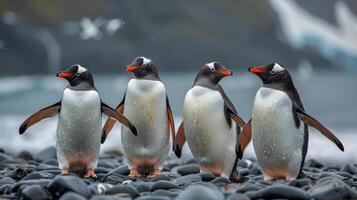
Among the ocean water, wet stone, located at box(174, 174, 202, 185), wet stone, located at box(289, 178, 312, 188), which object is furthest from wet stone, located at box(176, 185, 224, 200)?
the ocean water

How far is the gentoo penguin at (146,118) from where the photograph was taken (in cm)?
339

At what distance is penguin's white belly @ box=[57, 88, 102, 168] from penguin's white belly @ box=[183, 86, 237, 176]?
0.51m

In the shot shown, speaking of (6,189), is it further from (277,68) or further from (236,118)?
(277,68)

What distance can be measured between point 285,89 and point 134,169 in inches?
40.4

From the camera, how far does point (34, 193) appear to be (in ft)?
8.30

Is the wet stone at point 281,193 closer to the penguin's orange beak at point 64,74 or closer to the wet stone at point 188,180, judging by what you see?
the wet stone at point 188,180

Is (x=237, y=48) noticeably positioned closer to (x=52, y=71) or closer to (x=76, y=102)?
(x=52, y=71)

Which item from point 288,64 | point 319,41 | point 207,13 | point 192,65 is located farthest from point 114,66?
point 319,41

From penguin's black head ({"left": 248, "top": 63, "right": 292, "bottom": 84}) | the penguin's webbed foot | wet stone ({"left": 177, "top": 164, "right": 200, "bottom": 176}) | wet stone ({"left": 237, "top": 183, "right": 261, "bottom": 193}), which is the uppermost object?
penguin's black head ({"left": 248, "top": 63, "right": 292, "bottom": 84})

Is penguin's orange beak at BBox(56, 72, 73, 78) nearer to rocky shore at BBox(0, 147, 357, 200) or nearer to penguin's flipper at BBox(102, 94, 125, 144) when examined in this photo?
penguin's flipper at BBox(102, 94, 125, 144)

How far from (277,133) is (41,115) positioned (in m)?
1.32

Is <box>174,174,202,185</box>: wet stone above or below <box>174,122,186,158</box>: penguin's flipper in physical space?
below

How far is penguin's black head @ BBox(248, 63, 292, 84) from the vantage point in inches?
122

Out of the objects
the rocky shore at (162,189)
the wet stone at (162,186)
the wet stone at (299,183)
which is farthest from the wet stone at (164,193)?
the wet stone at (299,183)
